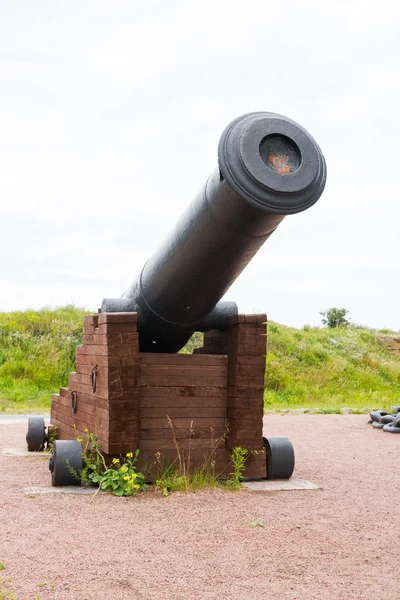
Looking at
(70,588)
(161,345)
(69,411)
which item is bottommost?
(70,588)

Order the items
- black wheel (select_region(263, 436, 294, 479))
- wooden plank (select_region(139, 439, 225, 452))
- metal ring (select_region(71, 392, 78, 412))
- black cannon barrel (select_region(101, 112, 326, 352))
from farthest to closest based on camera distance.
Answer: metal ring (select_region(71, 392, 78, 412)) → black wheel (select_region(263, 436, 294, 479)) → wooden plank (select_region(139, 439, 225, 452)) → black cannon barrel (select_region(101, 112, 326, 352))

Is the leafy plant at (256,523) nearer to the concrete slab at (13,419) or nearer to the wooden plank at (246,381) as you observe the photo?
the wooden plank at (246,381)

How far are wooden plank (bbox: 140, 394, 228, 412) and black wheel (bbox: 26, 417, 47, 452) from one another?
2.44 m

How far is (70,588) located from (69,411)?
12.2ft

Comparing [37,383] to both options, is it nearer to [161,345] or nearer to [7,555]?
[161,345]

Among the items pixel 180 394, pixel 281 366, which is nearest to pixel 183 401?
pixel 180 394

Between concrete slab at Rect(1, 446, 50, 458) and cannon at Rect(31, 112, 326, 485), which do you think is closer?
cannon at Rect(31, 112, 326, 485)

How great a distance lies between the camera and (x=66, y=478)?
5.58m

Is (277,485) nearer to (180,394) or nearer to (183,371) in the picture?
(180,394)

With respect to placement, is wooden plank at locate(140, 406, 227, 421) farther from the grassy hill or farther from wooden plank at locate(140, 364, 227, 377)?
the grassy hill

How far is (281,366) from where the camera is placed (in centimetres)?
1866

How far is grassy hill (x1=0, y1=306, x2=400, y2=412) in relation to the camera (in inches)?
604

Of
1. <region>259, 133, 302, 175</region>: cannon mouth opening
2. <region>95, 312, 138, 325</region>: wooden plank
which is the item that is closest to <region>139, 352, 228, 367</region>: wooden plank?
<region>95, 312, 138, 325</region>: wooden plank

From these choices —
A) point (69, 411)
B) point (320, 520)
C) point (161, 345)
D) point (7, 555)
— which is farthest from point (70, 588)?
point (69, 411)
